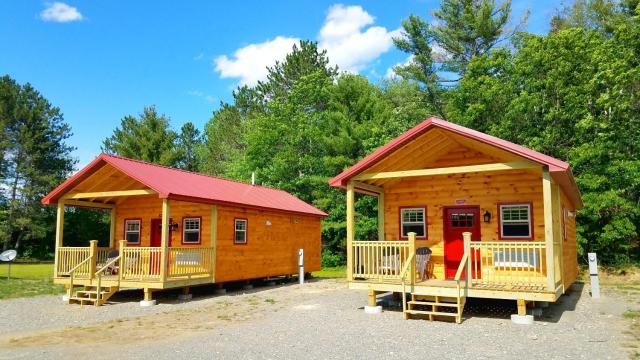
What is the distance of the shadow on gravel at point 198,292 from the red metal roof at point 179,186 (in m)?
2.93

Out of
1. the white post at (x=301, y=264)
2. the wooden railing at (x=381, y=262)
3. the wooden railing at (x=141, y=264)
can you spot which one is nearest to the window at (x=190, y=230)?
the wooden railing at (x=141, y=264)

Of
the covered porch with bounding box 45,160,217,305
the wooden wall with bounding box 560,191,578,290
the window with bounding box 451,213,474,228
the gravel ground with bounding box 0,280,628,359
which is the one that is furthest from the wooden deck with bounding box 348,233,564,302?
the covered porch with bounding box 45,160,217,305

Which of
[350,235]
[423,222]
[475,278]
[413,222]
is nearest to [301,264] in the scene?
[413,222]

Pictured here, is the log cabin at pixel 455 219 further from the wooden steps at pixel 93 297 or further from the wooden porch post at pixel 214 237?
the wooden steps at pixel 93 297

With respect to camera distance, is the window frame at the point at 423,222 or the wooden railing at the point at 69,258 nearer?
the window frame at the point at 423,222

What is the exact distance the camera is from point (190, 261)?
14.6 metres

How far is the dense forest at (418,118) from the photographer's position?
2170 centimetres

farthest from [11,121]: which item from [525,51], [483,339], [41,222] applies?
[483,339]

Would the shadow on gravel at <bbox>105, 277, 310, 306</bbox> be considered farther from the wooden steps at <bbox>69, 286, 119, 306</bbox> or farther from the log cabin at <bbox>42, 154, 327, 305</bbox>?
the log cabin at <bbox>42, 154, 327, 305</bbox>

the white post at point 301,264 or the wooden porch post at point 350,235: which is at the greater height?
the wooden porch post at point 350,235

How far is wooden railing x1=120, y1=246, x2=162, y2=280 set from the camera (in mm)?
13586

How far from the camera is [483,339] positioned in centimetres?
848

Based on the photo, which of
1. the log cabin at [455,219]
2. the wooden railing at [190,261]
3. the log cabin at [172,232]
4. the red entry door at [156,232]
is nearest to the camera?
the log cabin at [455,219]

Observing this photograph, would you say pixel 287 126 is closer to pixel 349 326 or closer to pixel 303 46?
pixel 303 46
